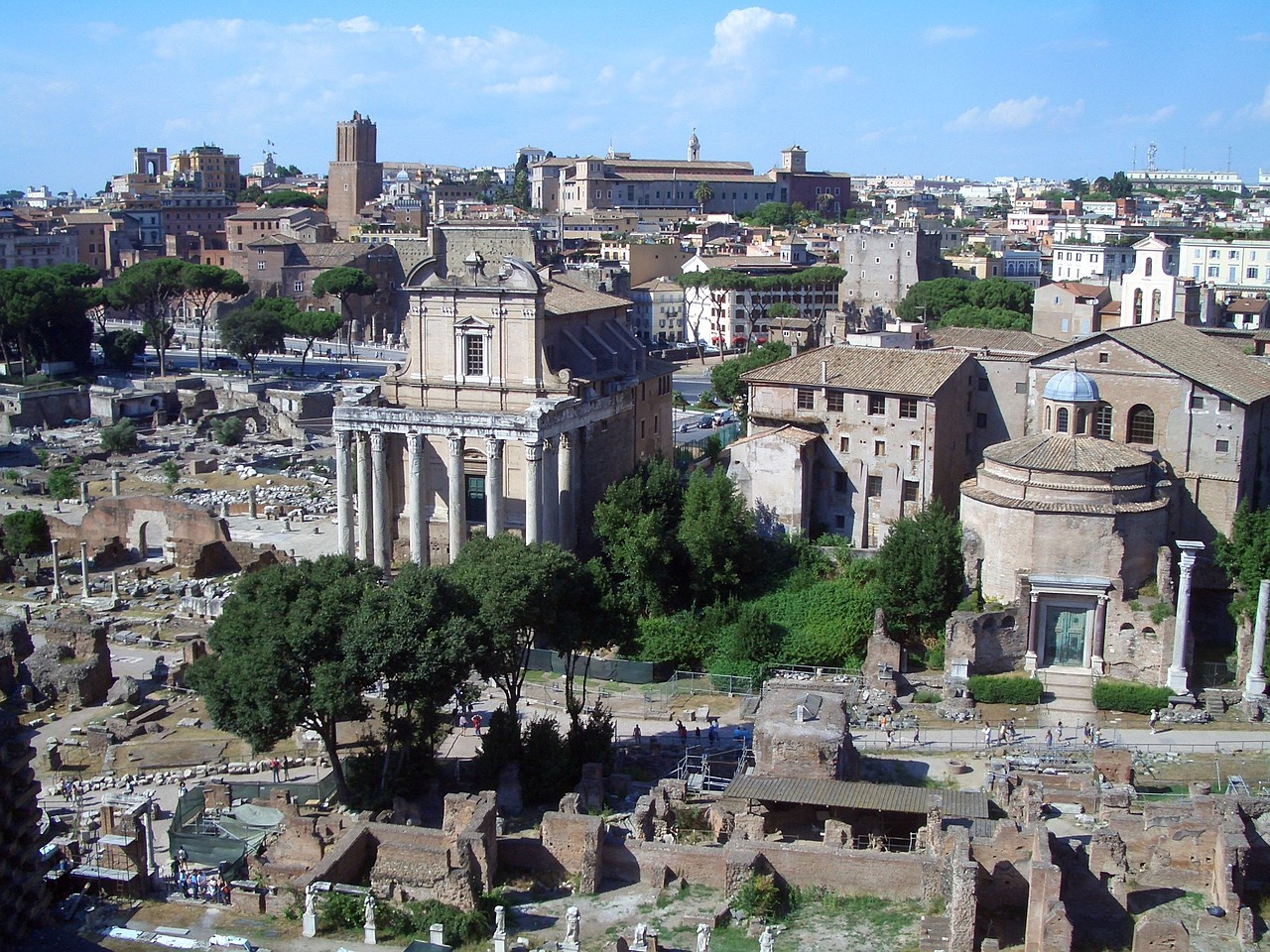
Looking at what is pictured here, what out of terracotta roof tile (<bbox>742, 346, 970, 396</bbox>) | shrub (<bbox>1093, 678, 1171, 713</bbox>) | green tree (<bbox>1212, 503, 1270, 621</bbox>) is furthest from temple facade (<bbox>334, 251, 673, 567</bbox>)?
green tree (<bbox>1212, 503, 1270, 621</bbox>)

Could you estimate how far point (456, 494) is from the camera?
42.8 metres

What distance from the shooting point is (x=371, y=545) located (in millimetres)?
44469

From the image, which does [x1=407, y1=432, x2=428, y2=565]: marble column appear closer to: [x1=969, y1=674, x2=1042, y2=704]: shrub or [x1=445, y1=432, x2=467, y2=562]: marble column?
[x1=445, y1=432, x2=467, y2=562]: marble column

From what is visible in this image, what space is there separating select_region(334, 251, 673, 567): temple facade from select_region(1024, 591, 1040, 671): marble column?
14222 millimetres

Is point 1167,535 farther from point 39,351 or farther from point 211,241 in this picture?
point 211,241

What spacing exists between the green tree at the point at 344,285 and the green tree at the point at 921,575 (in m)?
81.3

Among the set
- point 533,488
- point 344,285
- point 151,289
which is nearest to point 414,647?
point 533,488

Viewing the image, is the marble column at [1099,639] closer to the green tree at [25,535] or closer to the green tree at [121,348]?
the green tree at [25,535]

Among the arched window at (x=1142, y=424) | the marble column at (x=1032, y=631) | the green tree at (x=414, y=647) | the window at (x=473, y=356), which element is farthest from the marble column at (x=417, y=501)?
the arched window at (x=1142, y=424)

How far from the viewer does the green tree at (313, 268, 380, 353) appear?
377 feet

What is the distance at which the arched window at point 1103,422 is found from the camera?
4016cm

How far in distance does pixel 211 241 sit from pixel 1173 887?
142 m

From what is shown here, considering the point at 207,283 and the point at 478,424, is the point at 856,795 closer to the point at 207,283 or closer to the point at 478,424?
the point at 478,424

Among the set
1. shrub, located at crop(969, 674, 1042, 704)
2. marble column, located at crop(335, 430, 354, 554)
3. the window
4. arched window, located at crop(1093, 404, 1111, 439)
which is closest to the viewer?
shrub, located at crop(969, 674, 1042, 704)
